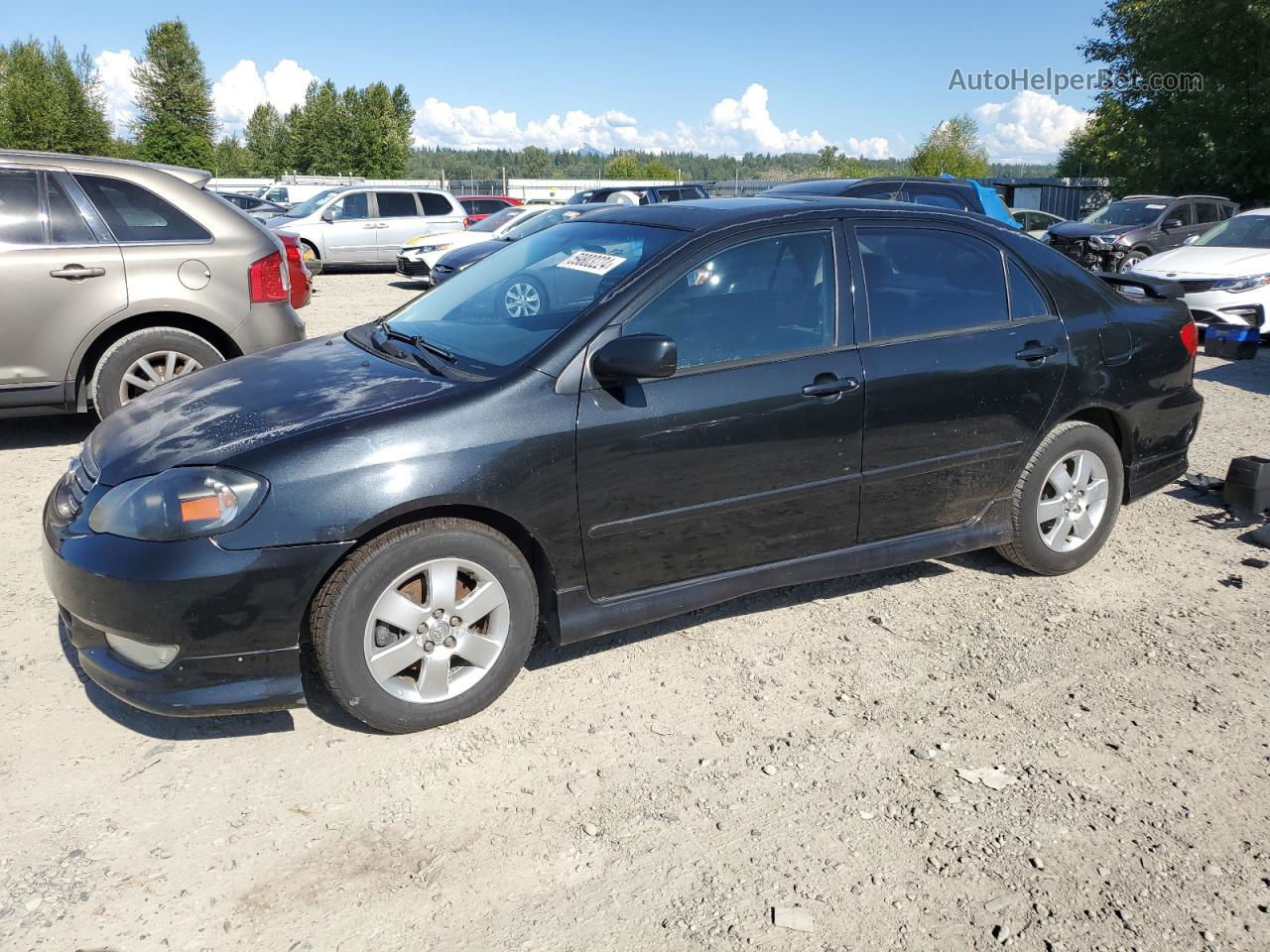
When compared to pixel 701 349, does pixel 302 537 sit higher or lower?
lower

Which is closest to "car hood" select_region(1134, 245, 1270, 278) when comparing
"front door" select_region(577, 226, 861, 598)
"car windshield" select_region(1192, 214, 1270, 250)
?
"car windshield" select_region(1192, 214, 1270, 250)

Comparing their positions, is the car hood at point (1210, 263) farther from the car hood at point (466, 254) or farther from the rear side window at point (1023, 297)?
the car hood at point (466, 254)

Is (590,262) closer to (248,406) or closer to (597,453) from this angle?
(597,453)

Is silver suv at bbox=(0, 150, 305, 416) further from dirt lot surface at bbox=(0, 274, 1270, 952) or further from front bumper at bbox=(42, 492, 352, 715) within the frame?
front bumper at bbox=(42, 492, 352, 715)

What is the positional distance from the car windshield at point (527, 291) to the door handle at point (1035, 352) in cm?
161

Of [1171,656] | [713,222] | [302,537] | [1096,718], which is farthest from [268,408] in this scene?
[1171,656]

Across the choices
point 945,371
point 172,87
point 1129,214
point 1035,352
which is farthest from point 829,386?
point 172,87

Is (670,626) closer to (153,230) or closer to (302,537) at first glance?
(302,537)

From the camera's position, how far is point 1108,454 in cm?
477

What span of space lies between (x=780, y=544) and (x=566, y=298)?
1.24m

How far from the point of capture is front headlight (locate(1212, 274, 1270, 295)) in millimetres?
11234

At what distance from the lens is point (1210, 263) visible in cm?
1178

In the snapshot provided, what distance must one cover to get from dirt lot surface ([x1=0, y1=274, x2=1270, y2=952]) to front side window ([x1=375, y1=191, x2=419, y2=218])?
1868cm

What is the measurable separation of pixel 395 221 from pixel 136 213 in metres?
15.8
